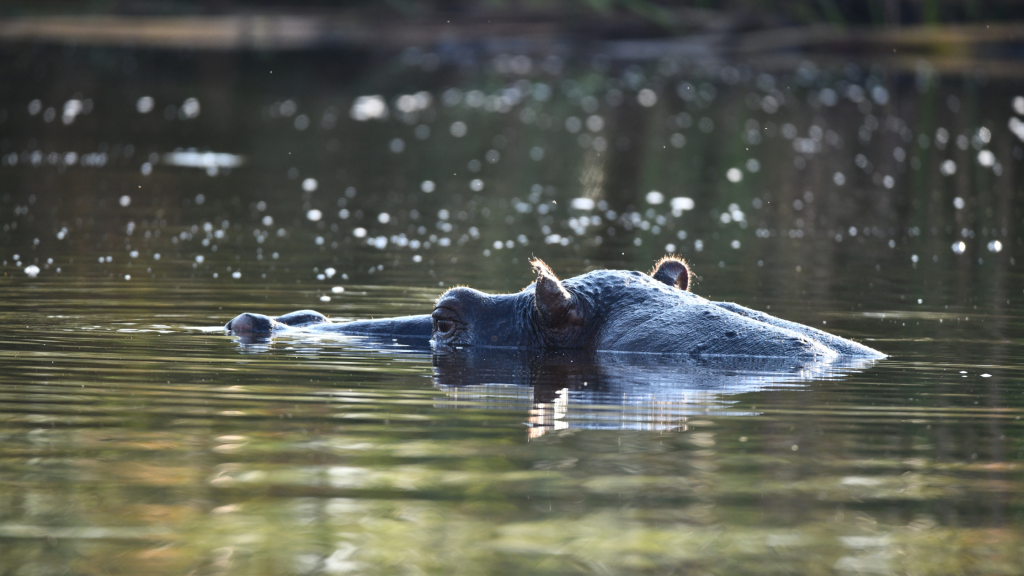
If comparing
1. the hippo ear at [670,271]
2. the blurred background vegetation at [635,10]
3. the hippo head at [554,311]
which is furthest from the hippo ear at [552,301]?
the blurred background vegetation at [635,10]

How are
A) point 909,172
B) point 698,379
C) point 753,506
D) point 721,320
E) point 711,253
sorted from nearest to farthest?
point 753,506
point 698,379
point 721,320
point 711,253
point 909,172

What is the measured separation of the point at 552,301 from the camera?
9484 mm

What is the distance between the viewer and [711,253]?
52.7 feet

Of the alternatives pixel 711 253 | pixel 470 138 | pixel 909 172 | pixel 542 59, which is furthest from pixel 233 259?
pixel 542 59

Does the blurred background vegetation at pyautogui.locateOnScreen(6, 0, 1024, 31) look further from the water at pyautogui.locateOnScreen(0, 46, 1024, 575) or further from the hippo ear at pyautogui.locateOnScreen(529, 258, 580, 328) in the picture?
the hippo ear at pyautogui.locateOnScreen(529, 258, 580, 328)

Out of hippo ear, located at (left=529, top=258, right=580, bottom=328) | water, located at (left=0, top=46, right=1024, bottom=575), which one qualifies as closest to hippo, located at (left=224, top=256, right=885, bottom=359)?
hippo ear, located at (left=529, top=258, right=580, bottom=328)

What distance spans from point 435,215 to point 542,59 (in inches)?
1589

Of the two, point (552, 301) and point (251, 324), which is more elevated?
point (552, 301)

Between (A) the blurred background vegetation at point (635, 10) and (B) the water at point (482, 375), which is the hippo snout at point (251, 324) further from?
(A) the blurred background vegetation at point (635, 10)

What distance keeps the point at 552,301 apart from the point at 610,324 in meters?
0.45

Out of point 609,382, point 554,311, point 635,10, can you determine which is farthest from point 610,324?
point 635,10

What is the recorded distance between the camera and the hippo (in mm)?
9492

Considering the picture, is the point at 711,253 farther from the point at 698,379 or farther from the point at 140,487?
the point at 140,487

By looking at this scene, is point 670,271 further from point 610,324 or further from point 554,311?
point 554,311
